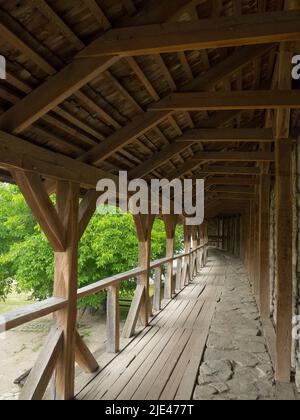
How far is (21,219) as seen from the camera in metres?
13.0

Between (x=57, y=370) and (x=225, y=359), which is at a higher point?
(x=57, y=370)

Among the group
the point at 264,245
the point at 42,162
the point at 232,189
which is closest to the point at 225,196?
the point at 232,189

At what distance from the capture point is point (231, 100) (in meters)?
3.38

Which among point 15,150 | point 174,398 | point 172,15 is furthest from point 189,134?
point 174,398

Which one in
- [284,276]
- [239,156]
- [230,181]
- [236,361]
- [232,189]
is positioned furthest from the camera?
[232,189]

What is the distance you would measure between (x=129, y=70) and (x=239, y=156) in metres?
3.09

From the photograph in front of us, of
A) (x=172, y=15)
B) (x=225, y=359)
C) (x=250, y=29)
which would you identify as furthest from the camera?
(x=225, y=359)

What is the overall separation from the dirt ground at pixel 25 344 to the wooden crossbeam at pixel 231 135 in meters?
7.33

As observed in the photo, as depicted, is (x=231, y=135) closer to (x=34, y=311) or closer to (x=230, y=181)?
(x=34, y=311)

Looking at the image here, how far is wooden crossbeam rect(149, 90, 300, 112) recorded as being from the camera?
10.6 feet

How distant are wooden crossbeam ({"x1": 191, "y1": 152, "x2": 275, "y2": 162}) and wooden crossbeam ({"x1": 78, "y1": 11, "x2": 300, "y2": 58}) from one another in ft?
10.8

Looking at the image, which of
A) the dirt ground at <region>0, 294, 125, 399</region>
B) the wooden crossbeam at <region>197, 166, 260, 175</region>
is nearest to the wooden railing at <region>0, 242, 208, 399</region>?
the wooden crossbeam at <region>197, 166, 260, 175</region>
